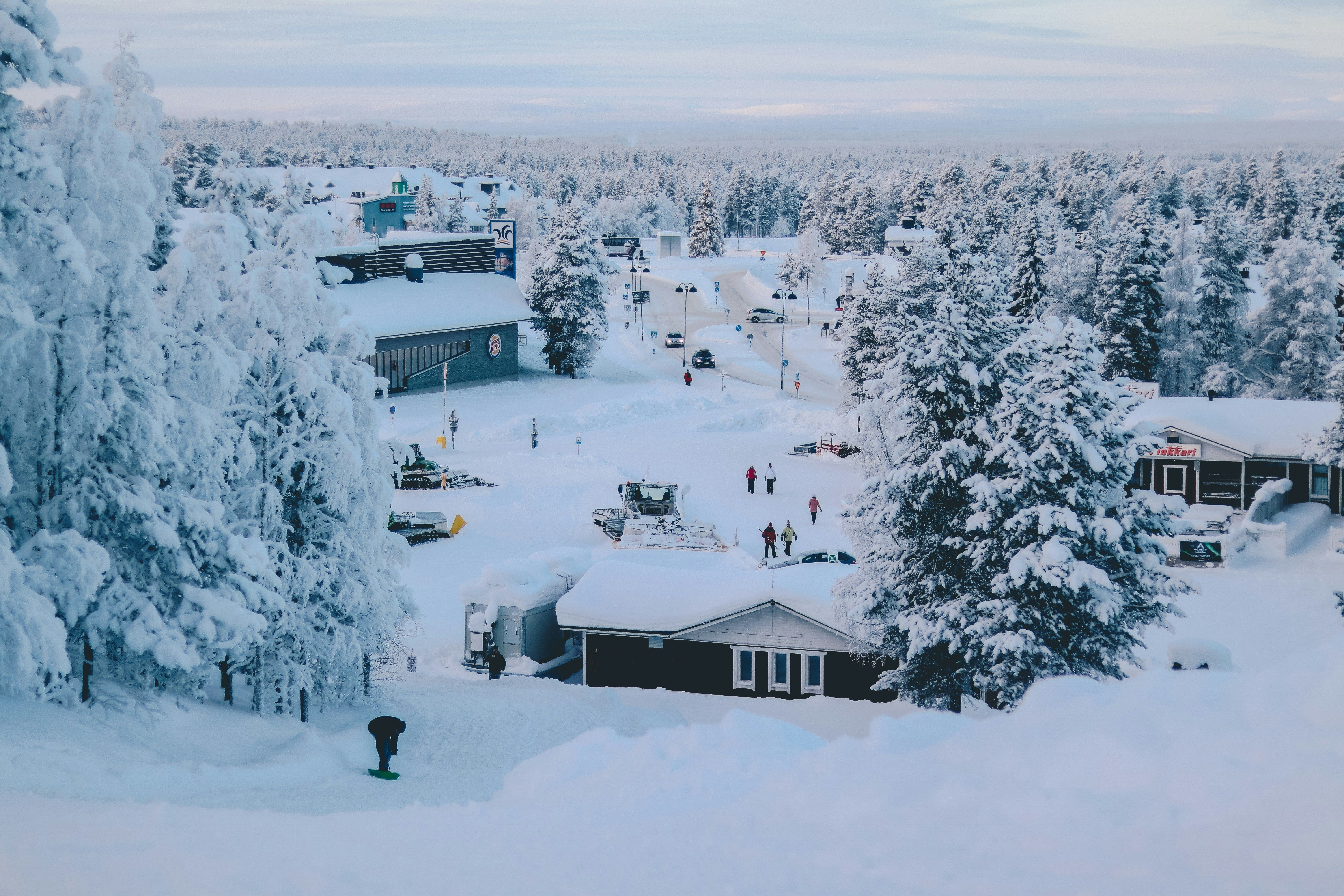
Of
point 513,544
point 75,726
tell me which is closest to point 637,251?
point 513,544

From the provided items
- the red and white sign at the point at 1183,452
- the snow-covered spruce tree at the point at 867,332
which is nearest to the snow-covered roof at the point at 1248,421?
the red and white sign at the point at 1183,452

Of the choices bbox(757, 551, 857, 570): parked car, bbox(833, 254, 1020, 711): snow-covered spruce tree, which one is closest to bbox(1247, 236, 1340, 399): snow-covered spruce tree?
bbox(757, 551, 857, 570): parked car

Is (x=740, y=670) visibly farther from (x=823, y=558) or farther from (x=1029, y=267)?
(x=1029, y=267)

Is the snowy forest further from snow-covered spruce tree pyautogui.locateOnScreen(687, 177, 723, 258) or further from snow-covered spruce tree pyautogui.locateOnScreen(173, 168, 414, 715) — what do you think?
snow-covered spruce tree pyautogui.locateOnScreen(687, 177, 723, 258)

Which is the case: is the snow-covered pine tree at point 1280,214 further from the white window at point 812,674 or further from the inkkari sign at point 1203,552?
the white window at point 812,674

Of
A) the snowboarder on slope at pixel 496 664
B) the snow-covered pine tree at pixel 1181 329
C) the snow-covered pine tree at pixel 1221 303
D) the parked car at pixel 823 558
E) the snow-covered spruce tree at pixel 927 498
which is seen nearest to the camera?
the snow-covered spruce tree at pixel 927 498

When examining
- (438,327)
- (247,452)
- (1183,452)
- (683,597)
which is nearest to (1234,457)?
(1183,452)
